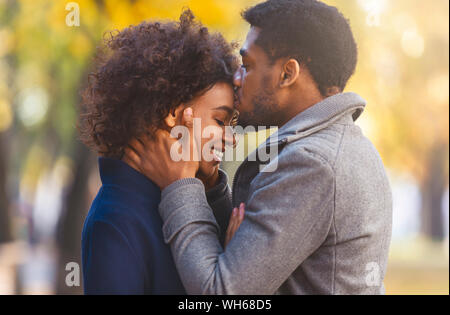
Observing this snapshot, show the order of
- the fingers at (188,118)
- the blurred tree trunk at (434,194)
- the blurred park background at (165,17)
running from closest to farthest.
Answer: the fingers at (188,118), the blurred park background at (165,17), the blurred tree trunk at (434,194)

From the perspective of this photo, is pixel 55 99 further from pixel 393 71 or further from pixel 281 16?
pixel 281 16

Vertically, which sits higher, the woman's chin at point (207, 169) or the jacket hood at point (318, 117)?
the jacket hood at point (318, 117)

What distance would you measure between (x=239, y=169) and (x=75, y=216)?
5.56 meters

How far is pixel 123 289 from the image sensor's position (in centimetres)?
192

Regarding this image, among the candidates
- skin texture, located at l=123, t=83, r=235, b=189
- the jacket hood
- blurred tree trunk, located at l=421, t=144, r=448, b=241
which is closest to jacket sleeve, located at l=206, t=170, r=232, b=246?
skin texture, located at l=123, t=83, r=235, b=189

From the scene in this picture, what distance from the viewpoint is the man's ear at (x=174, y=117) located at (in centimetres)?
220

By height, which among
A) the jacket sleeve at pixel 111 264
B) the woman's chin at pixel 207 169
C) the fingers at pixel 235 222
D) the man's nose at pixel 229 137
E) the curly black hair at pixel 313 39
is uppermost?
the curly black hair at pixel 313 39

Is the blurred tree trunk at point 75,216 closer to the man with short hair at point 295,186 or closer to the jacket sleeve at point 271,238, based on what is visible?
the man with short hair at point 295,186

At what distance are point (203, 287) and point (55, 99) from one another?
307 inches

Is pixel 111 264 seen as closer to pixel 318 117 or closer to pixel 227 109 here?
pixel 227 109

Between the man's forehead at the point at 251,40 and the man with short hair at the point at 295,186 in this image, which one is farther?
the man's forehead at the point at 251,40

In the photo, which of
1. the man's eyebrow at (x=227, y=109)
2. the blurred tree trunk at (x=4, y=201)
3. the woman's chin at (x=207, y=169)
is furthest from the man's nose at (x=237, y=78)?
the blurred tree trunk at (x=4, y=201)

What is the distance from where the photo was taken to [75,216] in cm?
725

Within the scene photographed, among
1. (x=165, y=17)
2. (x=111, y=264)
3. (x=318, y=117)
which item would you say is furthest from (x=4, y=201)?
(x=318, y=117)
